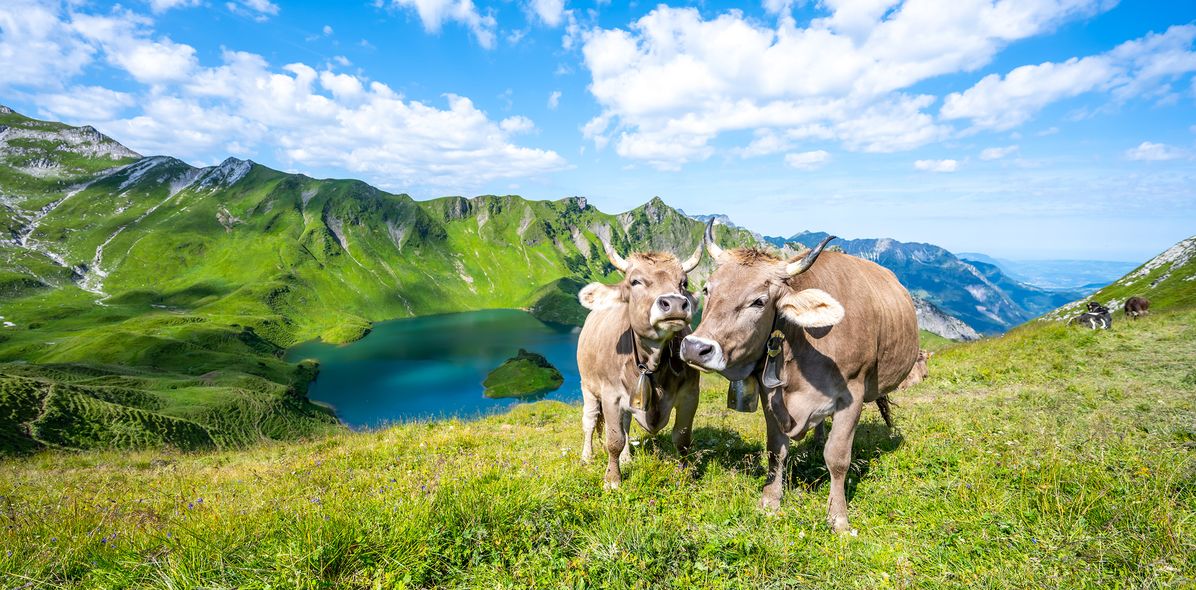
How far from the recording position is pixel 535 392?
265 ft

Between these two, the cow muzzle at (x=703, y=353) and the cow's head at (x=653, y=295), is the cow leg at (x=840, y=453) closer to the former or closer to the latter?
the cow muzzle at (x=703, y=353)

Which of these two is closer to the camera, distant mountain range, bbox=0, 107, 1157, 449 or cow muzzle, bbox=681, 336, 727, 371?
cow muzzle, bbox=681, 336, 727, 371

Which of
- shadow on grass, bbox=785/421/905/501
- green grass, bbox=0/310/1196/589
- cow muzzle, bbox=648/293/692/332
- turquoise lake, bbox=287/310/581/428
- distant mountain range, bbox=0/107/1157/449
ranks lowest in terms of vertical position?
turquoise lake, bbox=287/310/581/428

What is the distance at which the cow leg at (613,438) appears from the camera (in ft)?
21.0

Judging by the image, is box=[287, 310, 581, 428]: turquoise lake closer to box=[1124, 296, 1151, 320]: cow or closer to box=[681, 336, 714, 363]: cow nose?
box=[1124, 296, 1151, 320]: cow

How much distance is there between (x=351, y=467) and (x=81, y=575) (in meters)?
5.00

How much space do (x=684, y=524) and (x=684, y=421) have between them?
2.20 m

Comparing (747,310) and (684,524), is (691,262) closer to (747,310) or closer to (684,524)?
(747,310)

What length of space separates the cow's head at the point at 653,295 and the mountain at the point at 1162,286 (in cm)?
4442

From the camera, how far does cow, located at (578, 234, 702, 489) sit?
5.79 metres

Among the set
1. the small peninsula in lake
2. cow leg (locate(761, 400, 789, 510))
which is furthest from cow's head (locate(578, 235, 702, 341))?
the small peninsula in lake

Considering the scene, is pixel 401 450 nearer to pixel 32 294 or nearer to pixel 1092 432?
pixel 1092 432

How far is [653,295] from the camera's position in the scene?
583cm

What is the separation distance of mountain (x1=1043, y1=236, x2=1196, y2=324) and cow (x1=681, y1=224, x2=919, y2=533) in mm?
42593
